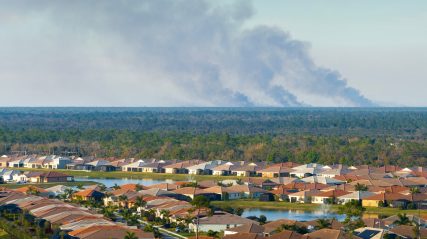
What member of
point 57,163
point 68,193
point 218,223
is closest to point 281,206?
point 68,193

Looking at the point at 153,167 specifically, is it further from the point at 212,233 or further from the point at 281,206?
the point at 212,233

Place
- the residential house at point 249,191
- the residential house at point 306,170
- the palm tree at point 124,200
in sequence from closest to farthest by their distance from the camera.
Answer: the palm tree at point 124,200 → the residential house at point 249,191 → the residential house at point 306,170

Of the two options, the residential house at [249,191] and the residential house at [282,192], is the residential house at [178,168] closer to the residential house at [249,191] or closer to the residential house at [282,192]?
the residential house at [249,191]

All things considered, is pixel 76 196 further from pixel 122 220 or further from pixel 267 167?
pixel 267 167

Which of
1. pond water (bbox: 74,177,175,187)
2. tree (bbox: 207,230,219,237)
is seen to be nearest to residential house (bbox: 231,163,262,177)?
pond water (bbox: 74,177,175,187)

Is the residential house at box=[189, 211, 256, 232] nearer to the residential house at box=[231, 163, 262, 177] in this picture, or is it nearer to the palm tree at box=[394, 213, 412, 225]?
the palm tree at box=[394, 213, 412, 225]

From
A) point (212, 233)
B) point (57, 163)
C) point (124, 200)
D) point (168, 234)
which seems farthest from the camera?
point (57, 163)

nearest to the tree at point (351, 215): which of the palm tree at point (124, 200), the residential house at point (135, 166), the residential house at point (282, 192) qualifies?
the palm tree at point (124, 200)

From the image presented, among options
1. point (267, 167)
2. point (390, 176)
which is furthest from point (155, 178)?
point (390, 176)
